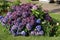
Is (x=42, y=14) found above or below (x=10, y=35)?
above

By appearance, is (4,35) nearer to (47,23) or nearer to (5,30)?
(5,30)

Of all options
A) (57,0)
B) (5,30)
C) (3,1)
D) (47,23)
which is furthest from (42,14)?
(57,0)

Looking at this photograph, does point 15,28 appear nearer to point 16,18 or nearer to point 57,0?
point 16,18

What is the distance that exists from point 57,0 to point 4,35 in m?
7.20

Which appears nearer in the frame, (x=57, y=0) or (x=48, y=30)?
(x=48, y=30)

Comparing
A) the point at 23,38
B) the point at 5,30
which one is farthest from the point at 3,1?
the point at 23,38

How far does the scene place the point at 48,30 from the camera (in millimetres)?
6988

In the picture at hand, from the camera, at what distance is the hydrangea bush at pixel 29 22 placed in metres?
7.09

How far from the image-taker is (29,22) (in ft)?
23.4

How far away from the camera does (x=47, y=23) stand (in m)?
7.20

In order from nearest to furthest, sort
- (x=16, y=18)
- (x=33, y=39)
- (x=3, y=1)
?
(x=33, y=39) < (x=16, y=18) < (x=3, y=1)

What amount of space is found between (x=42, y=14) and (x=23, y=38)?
3.05 feet

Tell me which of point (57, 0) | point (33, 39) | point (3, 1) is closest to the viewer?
point (33, 39)

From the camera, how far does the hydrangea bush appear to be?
709 cm
